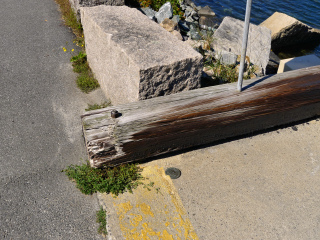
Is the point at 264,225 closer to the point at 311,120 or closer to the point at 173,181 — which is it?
the point at 173,181

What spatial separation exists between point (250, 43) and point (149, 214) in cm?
423

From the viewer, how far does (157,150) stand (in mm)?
3502

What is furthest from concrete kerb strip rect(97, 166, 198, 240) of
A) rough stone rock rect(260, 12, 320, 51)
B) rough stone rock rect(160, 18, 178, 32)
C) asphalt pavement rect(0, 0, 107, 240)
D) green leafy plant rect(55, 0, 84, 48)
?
rough stone rock rect(260, 12, 320, 51)

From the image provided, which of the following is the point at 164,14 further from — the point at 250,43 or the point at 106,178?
the point at 106,178

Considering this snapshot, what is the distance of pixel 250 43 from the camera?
5.84 metres

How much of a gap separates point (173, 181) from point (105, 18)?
9.13ft

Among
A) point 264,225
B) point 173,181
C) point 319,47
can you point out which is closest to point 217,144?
point 173,181

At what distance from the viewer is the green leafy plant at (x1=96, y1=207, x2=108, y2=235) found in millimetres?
2871

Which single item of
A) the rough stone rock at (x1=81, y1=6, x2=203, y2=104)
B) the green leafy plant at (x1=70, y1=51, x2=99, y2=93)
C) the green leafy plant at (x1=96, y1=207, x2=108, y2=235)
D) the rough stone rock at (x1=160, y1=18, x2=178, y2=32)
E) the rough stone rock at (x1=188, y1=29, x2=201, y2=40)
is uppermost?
the rough stone rock at (x1=81, y1=6, x2=203, y2=104)

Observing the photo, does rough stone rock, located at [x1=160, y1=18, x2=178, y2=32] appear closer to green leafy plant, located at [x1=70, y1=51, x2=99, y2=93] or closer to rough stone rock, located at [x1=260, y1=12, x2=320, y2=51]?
green leafy plant, located at [x1=70, y1=51, x2=99, y2=93]

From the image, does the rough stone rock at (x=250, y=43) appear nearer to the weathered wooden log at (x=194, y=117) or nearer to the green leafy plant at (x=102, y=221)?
the weathered wooden log at (x=194, y=117)

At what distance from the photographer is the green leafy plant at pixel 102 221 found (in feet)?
9.42

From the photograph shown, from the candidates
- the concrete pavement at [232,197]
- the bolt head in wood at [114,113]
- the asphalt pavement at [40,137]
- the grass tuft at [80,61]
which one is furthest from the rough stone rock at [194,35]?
the bolt head in wood at [114,113]

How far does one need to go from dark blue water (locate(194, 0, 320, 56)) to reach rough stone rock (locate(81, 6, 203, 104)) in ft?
21.6
